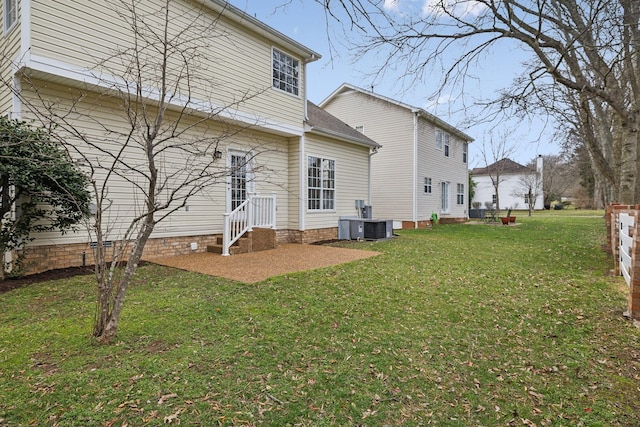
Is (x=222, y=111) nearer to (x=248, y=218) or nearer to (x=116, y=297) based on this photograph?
(x=248, y=218)

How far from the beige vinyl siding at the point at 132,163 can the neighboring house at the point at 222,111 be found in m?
0.02

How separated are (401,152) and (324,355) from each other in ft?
49.8

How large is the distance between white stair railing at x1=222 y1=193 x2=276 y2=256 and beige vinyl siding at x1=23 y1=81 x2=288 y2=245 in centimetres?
68

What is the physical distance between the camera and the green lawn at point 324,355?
2.53 meters

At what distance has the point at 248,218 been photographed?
9.13 m

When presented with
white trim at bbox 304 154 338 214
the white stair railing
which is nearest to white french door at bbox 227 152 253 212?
the white stair railing

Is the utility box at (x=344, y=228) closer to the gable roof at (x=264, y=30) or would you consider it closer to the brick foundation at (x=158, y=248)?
the brick foundation at (x=158, y=248)

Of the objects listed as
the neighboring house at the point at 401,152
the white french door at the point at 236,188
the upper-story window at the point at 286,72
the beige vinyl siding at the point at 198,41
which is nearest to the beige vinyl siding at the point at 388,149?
the neighboring house at the point at 401,152

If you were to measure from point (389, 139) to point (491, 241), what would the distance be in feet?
26.0

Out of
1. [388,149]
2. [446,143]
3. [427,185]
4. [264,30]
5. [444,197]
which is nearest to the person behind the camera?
[264,30]

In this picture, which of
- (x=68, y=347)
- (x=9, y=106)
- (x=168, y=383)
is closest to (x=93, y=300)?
(x=68, y=347)

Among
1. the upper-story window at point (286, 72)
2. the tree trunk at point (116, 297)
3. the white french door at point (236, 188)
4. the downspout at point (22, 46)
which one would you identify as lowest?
the tree trunk at point (116, 297)

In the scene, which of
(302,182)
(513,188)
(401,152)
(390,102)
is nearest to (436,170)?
(401,152)

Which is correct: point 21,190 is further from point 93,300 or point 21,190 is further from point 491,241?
point 491,241
